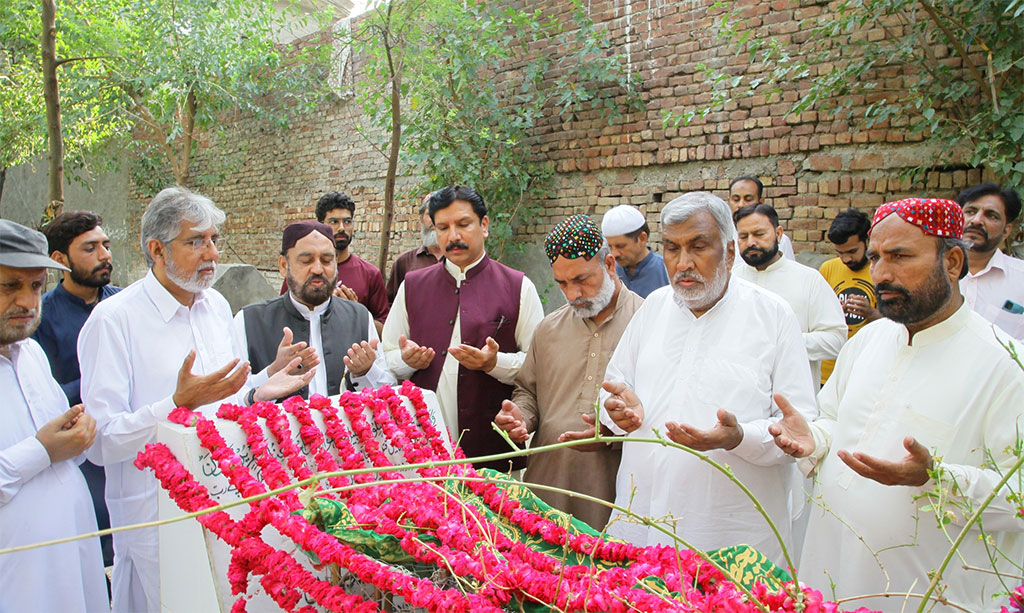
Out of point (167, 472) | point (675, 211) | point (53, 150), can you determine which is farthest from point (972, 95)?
point (53, 150)

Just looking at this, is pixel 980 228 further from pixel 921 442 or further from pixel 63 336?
pixel 63 336

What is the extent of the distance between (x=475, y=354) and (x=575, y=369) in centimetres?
47

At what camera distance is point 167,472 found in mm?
2070

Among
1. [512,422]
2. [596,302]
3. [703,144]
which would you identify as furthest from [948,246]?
[703,144]

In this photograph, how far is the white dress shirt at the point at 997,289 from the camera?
355cm

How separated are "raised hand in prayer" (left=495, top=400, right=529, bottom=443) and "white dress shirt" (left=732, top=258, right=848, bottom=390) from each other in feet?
5.75

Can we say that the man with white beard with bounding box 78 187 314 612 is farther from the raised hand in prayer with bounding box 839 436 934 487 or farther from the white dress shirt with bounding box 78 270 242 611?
the raised hand in prayer with bounding box 839 436 934 487

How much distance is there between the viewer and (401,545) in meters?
1.79

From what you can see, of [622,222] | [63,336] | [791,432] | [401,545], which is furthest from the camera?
[622,222]

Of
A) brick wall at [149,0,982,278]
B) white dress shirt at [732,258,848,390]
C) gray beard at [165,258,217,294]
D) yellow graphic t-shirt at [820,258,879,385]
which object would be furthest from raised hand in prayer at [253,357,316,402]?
brick wall at [149,0,982,278]

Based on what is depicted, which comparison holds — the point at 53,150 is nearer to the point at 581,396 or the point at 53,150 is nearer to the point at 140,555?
the point at 140,555

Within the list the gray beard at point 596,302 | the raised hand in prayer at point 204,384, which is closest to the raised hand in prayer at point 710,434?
the gray beard at point 596,302

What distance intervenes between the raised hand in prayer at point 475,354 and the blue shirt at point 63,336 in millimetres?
1829

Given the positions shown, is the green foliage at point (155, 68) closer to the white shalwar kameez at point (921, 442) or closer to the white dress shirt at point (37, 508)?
the white dress shirt at point (37, 508)
